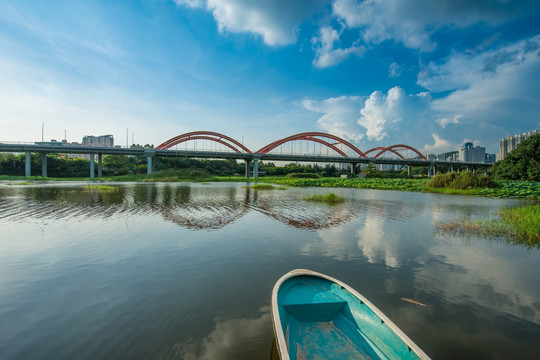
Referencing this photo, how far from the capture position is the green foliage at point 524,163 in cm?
3456

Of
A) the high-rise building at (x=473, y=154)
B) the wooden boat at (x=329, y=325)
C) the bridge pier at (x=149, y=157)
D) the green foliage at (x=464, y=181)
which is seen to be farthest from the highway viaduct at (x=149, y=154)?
the high-rise building at (x=473, y=154)

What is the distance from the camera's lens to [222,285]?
5.18m

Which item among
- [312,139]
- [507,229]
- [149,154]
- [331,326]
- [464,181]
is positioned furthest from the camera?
[312,139]

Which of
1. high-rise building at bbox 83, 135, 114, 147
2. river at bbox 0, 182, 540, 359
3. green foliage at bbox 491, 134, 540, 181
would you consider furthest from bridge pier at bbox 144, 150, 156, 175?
high-rise building at bbox 83, 135, 114, 147

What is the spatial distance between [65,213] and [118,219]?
3.69 m

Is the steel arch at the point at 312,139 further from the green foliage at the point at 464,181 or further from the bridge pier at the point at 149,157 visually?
the green foliage at the point at 464,181

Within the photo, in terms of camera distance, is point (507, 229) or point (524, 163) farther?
point (524, 163)

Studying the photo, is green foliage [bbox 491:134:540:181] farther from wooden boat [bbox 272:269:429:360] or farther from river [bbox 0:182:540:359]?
wooden boat [bbox 272:269:429:360]

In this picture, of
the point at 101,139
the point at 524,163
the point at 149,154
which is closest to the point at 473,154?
the point at 524,163

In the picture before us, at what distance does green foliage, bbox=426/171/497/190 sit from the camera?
1132 inches

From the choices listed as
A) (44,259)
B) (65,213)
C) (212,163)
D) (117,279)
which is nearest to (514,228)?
(117,279)

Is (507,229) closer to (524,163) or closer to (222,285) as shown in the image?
(222,285)

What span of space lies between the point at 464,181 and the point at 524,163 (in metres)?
16.7

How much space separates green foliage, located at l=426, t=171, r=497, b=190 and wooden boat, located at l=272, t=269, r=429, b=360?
108ft
